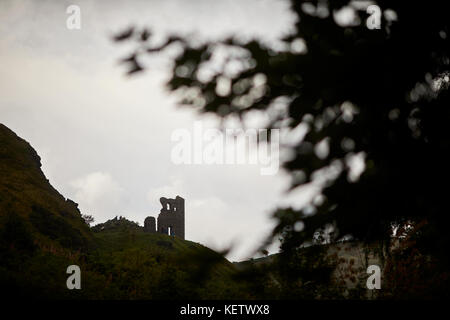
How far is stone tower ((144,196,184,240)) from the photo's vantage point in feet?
150

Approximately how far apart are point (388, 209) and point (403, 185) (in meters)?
0.17

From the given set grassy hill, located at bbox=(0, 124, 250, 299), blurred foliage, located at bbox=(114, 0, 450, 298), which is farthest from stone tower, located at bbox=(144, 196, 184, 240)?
blurred foliage, located at bbox=(114, 0, 450, 298)

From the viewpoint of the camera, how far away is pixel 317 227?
6.84 ft

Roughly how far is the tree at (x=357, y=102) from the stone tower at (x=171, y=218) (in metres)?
43.6

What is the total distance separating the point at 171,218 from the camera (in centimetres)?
4662

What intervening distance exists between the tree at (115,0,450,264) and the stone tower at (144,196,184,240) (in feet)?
143

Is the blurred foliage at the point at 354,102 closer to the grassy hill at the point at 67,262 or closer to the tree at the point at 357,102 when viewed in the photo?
the tree at the point at 357,102

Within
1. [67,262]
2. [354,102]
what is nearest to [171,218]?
[67,262]

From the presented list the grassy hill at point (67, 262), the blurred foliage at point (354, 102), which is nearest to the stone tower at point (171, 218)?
the grassy hill at point (67, 262)

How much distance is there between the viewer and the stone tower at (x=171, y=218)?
150 feet

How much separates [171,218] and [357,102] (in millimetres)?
46257

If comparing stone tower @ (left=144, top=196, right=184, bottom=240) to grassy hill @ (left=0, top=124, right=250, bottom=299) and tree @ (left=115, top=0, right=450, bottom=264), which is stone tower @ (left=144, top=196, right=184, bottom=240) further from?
tree @ (left=115, top=0, right=450, bottom=264)
